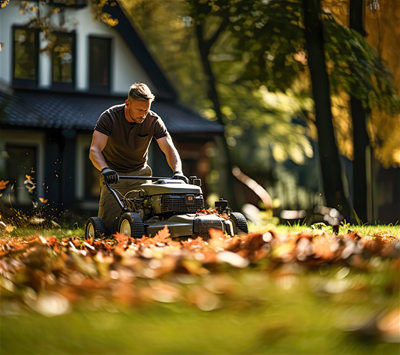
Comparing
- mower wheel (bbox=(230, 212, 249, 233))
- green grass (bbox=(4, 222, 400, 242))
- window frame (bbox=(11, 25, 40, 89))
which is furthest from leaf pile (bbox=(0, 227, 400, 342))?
window frame (bbox=(11, 25, 40, 89))

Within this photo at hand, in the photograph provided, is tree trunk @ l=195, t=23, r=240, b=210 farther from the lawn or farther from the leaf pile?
the lawn

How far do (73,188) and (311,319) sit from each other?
15.1m

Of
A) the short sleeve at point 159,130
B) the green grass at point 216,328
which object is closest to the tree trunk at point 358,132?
the short sleeve at point 159,130

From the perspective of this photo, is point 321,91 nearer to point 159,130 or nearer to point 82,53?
point 159,130

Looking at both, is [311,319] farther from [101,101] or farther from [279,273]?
[101,101]

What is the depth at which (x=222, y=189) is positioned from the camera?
2189 cm

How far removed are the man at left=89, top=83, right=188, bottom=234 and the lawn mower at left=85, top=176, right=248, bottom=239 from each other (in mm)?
240

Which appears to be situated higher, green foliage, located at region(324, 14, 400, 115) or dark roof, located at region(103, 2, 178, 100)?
dark roof, located at region(103, 2, 178, 100)

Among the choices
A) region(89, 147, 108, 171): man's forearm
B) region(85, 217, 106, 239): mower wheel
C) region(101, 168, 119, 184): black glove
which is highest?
region(89, 147, 108, 171): man's forearm

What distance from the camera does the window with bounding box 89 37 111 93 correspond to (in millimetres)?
16641

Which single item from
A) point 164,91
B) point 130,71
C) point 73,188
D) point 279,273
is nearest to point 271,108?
point 164,91

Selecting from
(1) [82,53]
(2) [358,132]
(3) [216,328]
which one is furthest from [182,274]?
(1) [82,53]

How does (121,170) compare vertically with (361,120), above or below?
below

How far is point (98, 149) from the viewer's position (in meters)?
5.70
